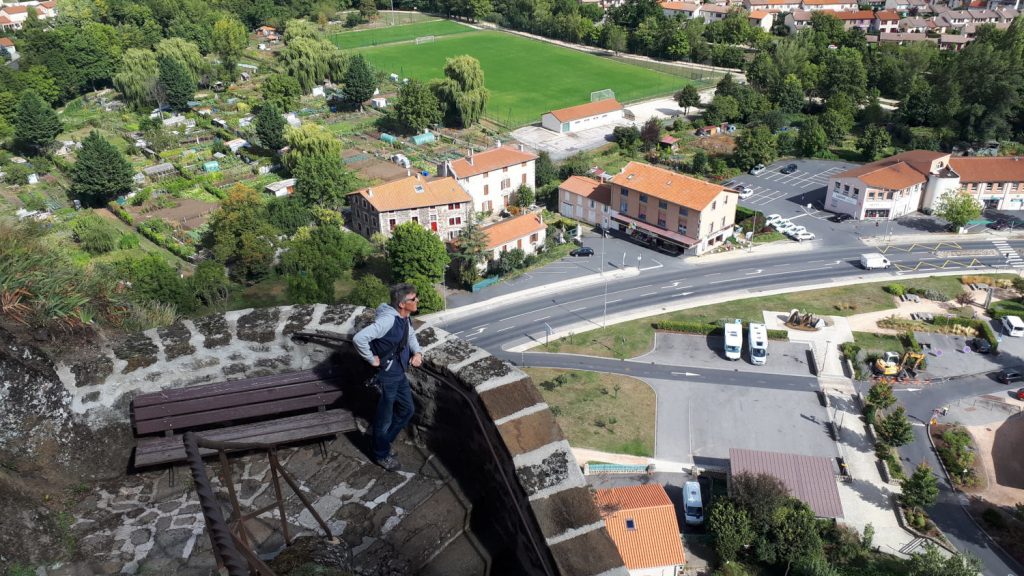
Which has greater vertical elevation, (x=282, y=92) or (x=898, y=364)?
(x=282, y=92)

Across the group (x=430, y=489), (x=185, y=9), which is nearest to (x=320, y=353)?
(x=430, y=489)

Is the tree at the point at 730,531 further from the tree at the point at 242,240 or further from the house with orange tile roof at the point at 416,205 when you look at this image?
the tree at the point at 242,240

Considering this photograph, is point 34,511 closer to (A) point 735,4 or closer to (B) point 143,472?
(B) point 143,472

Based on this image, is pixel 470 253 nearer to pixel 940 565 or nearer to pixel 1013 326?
→ pixel 940 565

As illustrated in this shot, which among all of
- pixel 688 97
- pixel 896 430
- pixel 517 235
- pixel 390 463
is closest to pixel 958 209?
pixel 896 430

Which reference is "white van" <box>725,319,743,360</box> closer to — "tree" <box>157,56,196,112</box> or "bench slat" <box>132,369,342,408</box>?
"bench slat" <box>132,369,342,408</box>

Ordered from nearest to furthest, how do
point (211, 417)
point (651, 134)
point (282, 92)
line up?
point (211, 417) < point (651, 134) < point (282, 92)

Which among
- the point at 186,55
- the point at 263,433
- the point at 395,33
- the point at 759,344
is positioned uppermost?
the point at 263,433
